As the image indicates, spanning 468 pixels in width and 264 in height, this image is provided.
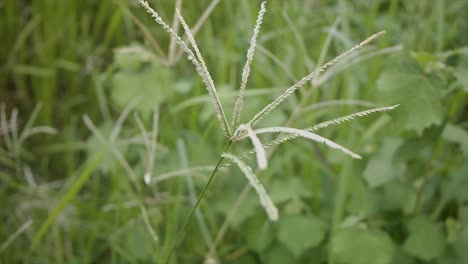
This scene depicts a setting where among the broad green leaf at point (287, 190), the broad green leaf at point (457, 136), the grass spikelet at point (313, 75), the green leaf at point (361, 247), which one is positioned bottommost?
the green leaf at point (361, 247)

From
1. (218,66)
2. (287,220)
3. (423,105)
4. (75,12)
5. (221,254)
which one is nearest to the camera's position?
(423,105)

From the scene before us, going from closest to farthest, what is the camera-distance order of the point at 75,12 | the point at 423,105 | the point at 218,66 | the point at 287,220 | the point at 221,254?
the point at 423,105 → the point at 287,220 → the point at 221,254 → the point at 218,66 → the point at 75,12

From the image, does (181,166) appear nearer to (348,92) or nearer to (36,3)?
(348,92)

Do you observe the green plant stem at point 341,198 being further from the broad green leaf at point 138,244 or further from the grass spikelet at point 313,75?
the grass spikelet at point 313,75

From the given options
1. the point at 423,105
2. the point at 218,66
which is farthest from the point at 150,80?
the point at 423,105

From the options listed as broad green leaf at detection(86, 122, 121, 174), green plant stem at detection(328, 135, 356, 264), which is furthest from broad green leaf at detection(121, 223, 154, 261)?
green plant stem at detection(328, 135, 356, 264)

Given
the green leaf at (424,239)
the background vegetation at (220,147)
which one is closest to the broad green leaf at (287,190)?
the background vegetation at (220,147)

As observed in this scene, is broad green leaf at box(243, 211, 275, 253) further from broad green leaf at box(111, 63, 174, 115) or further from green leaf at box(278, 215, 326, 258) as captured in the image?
broad green leaf at box(111, 63, 174, 115)
